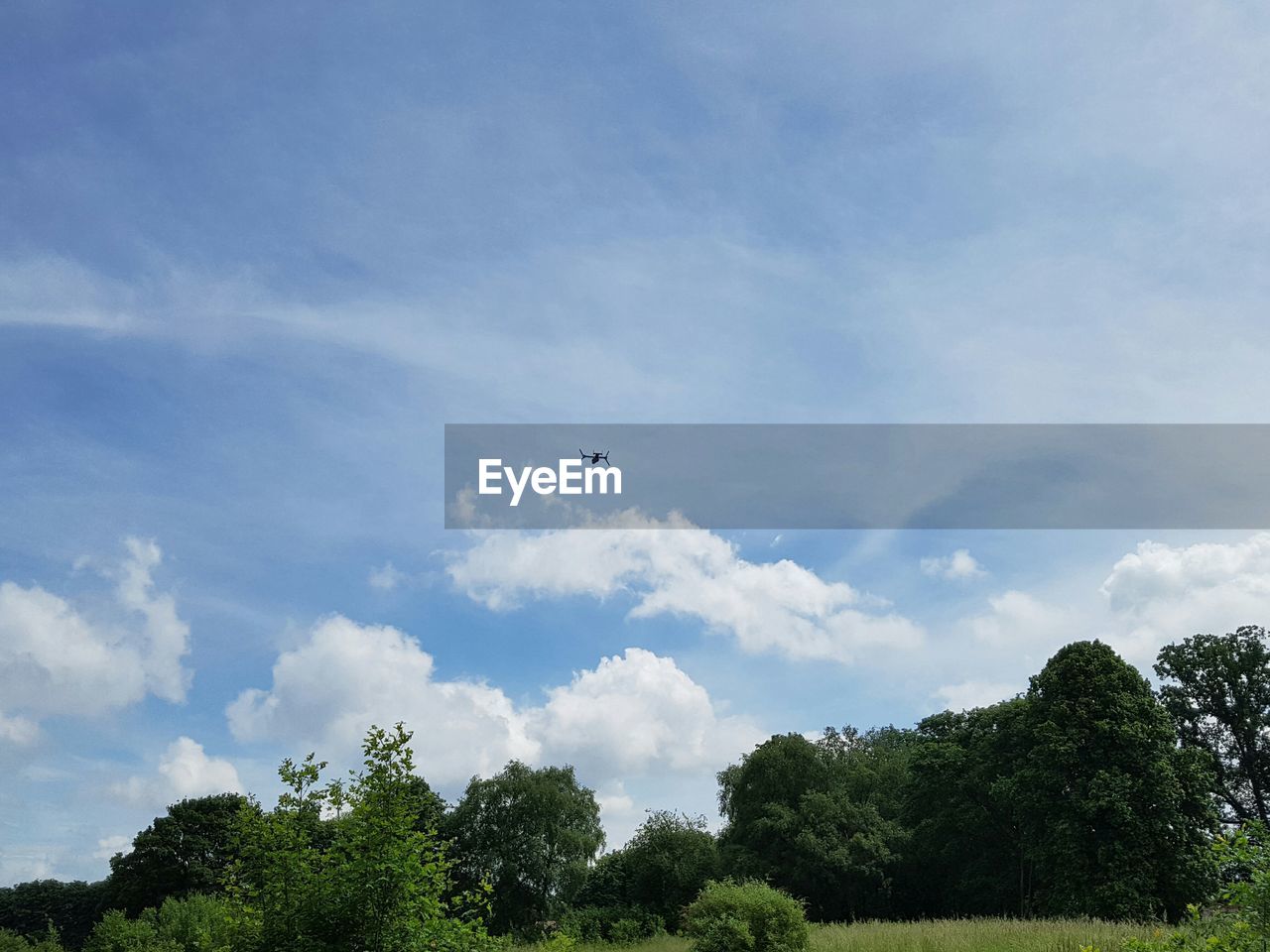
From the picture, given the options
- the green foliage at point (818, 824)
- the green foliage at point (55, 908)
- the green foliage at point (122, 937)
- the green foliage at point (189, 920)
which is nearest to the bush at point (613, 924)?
the green foliage at point (818, 824)

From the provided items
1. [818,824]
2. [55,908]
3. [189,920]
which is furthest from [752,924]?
[55,908]

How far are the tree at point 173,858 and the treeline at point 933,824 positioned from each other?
12cm

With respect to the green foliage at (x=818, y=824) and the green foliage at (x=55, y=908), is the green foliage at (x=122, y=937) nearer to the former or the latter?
the green foliage at (x=818, y=824)

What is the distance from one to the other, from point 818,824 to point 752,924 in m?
21.3

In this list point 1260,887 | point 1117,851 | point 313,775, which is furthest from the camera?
point 1117,851

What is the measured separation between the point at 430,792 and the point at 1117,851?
28274 millimetres

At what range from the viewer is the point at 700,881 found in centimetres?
4428

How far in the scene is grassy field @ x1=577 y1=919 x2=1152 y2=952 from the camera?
18234 mm

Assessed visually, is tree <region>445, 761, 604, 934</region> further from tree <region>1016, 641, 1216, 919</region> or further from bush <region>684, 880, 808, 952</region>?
bush <region>684, 880, 808, 952</region>

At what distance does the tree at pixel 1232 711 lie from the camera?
3691cm

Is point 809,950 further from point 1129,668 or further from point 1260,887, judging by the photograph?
point 1129,668

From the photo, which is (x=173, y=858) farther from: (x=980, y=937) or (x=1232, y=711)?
(x=1232, y=711)

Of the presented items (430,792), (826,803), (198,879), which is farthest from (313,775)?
(198,879)

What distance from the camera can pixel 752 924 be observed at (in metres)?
20.7
